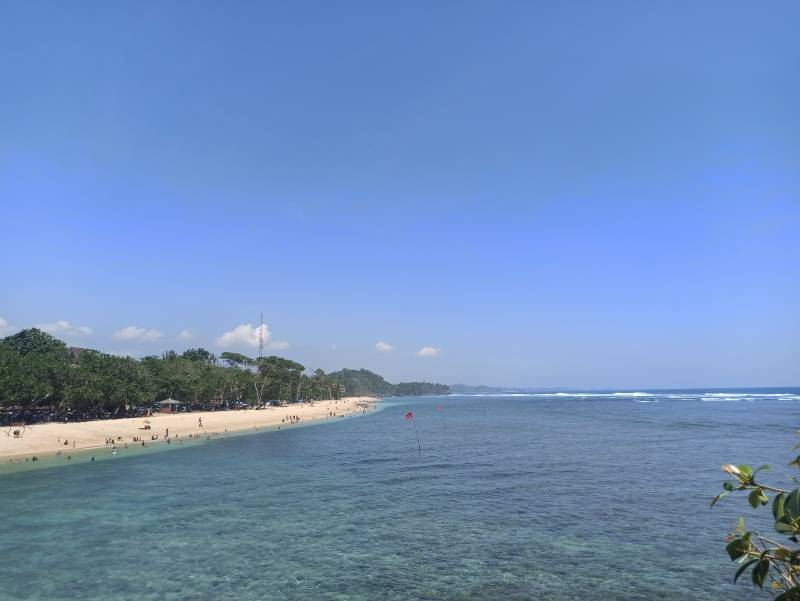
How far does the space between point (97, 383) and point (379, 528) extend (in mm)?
66925

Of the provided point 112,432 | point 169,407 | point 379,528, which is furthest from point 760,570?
point 169,407

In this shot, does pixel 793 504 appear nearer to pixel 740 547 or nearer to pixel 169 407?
pixel 740 547

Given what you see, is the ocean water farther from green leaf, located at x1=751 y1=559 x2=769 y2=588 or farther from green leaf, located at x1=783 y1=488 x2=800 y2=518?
green leaf, located at x1=783 y1=488 x2=800 y2=518

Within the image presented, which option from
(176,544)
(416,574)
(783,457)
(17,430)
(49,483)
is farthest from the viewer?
(17,430)

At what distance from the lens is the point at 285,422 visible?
107 metres

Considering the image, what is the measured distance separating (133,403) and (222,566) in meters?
73.7

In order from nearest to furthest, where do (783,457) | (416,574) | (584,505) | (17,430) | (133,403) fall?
1. (416,574)
2. (584,505)
3. (783,457)
4. (17,430)
5. (133,403)

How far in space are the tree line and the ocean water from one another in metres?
24.7

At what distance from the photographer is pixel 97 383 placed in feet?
244

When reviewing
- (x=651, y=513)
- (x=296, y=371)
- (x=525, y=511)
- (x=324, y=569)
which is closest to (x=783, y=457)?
(x=651, y=513)

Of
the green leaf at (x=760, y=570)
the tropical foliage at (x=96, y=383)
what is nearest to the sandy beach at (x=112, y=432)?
the tropical foliage at (x=96, y=383)

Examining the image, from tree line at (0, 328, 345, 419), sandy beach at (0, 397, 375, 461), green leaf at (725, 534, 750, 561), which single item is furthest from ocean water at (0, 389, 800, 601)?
tree line at (0, 328, 345, 419)

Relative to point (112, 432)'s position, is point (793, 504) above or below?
above

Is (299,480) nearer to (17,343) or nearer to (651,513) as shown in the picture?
(651,513)
